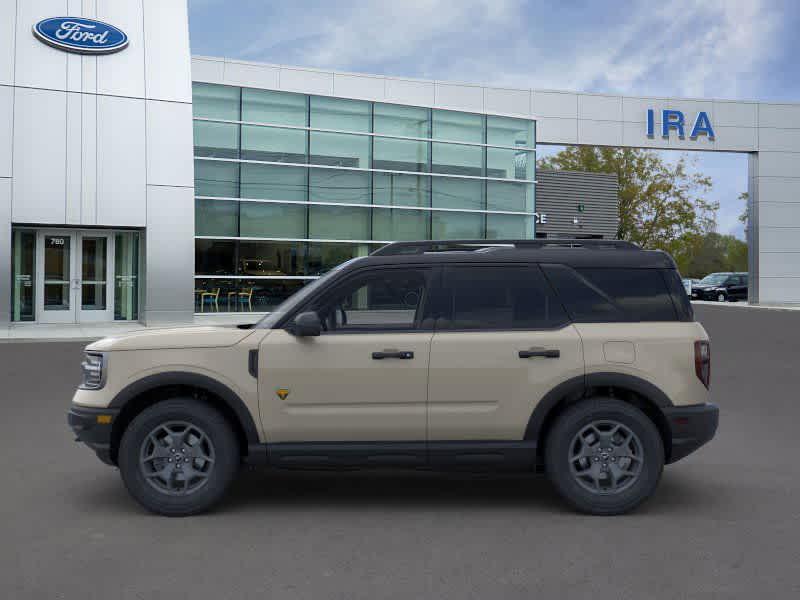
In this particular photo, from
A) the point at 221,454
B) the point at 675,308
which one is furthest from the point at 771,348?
the point at 221,454

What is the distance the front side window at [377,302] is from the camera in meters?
6.11

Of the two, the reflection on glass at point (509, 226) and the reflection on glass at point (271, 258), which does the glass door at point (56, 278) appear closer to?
the reflection on glass at point (271, 258)

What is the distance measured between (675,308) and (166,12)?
80.0ft

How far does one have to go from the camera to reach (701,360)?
6.07 metres

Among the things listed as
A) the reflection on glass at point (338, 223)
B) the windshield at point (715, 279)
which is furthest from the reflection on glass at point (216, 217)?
the windshield at point (715, 279)

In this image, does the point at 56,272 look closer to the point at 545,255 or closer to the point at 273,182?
the point at 273,182

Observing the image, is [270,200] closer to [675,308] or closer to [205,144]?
[205,144]

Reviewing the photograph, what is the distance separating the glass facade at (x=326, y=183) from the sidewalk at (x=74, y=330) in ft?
2.13

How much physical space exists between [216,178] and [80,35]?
6.20 metres

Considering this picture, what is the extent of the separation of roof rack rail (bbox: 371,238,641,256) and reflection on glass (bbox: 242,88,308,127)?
25237 mm

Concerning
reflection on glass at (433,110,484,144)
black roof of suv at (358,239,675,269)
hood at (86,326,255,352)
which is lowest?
hood at (86,326,255,352)

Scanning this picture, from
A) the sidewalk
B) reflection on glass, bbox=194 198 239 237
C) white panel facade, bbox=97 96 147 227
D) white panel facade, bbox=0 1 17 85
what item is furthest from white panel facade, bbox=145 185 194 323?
white panel facade, bbox=0 1 17 85

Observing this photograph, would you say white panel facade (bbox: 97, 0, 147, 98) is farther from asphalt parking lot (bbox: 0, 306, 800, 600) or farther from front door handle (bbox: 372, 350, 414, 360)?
front door handle (bbox: 372, 350, 414, 360)

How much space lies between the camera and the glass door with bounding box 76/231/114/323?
27.0 meters
